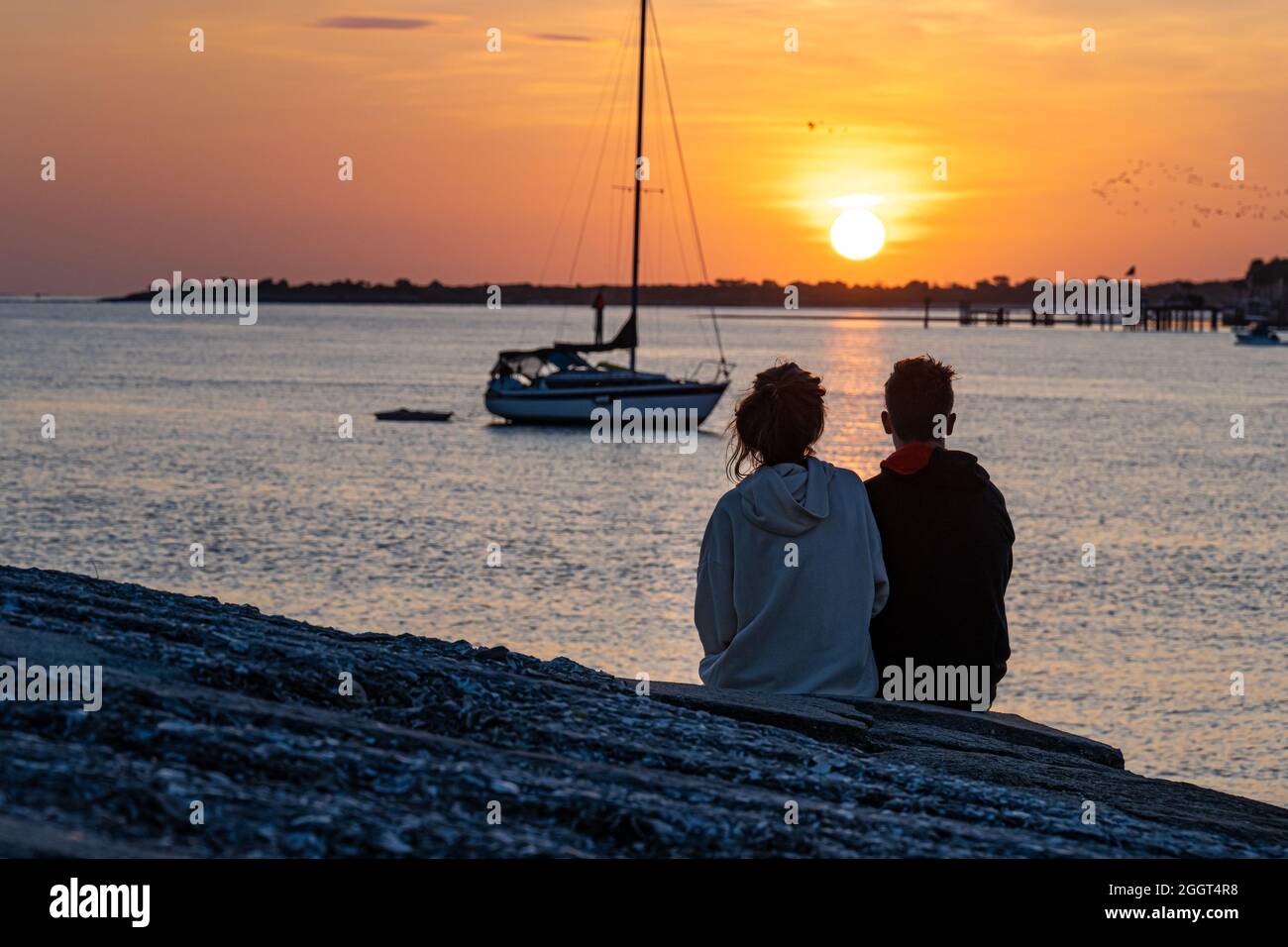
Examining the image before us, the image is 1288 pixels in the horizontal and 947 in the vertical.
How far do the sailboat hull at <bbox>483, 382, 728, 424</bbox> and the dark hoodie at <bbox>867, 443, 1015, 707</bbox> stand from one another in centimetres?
5241

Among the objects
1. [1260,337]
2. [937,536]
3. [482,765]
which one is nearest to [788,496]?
[937,536]

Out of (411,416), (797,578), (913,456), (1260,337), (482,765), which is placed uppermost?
(1260,337)

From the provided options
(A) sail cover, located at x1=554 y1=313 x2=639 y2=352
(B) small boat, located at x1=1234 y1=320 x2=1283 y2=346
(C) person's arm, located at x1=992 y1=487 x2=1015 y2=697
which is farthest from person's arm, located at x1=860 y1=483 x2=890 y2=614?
(B) small boat, located at x1=1234 y1=320 x2=1283 y2=346

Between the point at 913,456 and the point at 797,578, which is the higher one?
the point at 913,456

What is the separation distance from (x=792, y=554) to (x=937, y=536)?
66 centimetres

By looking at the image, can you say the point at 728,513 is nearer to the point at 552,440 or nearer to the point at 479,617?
the point at 479,617

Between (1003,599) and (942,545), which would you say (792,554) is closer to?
(942,545)

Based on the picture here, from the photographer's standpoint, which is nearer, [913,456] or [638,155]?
[913,456]

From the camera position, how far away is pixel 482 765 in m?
5.60

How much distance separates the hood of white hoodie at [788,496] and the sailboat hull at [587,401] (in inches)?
2077

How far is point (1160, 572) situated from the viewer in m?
30.3

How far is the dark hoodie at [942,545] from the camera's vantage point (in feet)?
22.0

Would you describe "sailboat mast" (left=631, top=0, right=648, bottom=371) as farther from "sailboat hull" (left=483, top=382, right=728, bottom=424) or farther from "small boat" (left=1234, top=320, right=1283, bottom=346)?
"small boat" (left=1234, top=320, right=1283, bottom=346)

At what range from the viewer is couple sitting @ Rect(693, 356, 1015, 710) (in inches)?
254
